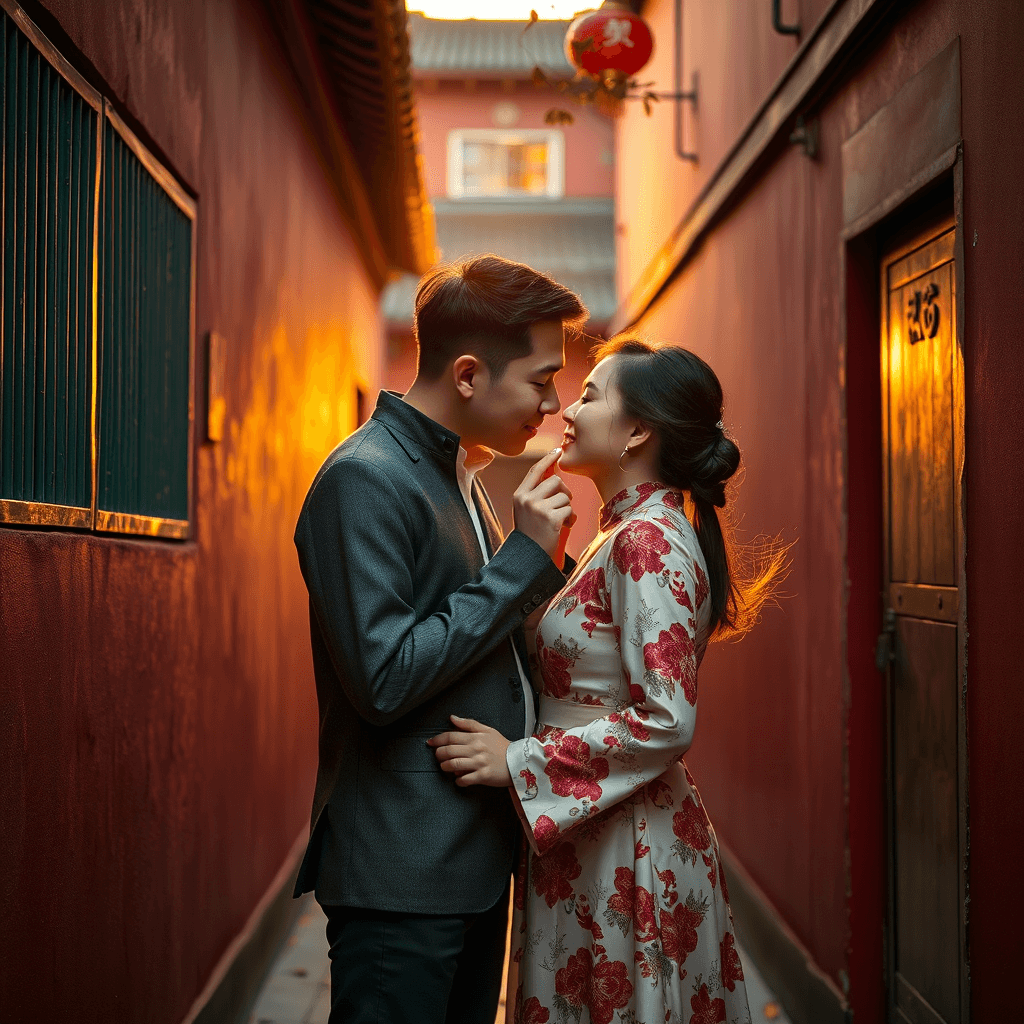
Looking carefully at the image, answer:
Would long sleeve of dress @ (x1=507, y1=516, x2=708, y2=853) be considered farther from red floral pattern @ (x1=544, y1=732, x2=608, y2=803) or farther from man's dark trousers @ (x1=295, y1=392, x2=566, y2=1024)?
man's dark trousers @ (x1=295, y1=392, x2=566, y2=1024)

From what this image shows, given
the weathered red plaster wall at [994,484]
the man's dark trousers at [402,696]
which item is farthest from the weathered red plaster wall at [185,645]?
the weathered red plaster wall at [994,484]

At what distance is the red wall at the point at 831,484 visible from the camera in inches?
91.4

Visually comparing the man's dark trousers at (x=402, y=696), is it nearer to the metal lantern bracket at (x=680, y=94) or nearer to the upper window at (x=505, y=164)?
the metal lantern bracket at (x=680, y=94)

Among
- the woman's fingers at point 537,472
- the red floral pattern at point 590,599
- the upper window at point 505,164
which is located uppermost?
the upper window at point 505,164

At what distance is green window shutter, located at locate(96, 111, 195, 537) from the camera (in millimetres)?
2619

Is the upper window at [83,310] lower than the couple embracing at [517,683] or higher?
higher

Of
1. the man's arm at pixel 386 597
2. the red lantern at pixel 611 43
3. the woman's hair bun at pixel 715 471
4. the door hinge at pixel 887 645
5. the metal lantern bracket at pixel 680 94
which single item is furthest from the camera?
the metal lantern bracket at pixel 680 94

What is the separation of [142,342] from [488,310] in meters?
1.27

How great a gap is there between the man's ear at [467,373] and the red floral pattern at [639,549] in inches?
15.4

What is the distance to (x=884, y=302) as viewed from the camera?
3500 millimetres

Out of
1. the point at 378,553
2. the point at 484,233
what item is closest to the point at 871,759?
the point at 378,553

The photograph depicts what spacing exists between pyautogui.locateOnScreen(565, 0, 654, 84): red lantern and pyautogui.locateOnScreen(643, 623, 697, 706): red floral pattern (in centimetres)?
433

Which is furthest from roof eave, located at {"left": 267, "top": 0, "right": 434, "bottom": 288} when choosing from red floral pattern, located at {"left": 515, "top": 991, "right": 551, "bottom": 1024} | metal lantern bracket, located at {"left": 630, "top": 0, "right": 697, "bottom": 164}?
red floral pattern, located at {"left": 515, "top": 991, "right": 551, "bottom": 1024}

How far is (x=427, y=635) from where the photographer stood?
182 cm
